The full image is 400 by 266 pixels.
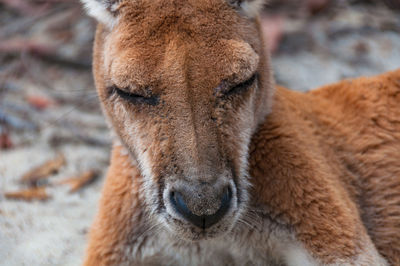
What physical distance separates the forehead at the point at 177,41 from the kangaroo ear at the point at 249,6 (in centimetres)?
8

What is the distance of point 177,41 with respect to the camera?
2488 millimetres

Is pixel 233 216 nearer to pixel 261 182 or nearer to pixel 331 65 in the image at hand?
pixel 261 182

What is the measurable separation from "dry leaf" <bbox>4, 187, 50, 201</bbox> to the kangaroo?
4.73 ft

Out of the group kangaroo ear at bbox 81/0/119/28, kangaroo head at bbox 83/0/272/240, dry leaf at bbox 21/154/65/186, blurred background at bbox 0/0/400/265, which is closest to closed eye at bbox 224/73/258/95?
kangaroo head at bbox 83/0/272/240

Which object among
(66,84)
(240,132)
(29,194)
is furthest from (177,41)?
(66,84)

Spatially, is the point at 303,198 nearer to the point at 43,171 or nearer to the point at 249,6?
the point at 249,6

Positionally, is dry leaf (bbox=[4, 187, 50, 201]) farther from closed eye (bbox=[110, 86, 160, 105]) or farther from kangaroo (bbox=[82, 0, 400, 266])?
closed eye (bbox=[110, 86, 160, 105])

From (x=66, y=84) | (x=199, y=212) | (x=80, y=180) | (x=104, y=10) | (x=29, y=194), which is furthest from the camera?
(x=66, y=84)

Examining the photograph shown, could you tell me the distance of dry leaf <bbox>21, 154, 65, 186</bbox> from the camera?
469 centimetres

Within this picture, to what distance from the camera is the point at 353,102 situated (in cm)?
358

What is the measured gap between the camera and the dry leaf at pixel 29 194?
4.43 meters

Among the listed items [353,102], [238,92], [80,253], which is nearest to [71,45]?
[80,253]

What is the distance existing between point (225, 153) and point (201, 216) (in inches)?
12.4

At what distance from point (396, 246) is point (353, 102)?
96 centimetres
